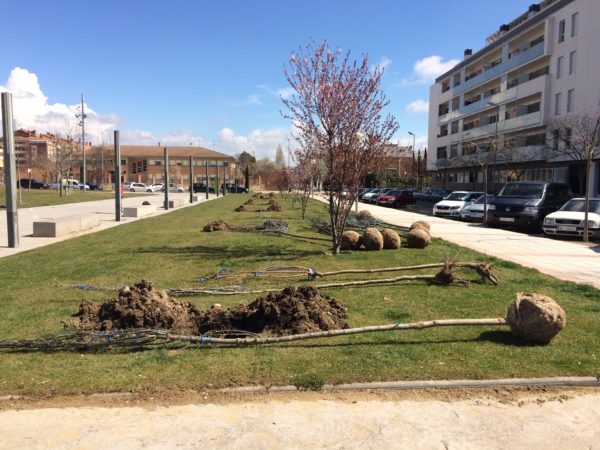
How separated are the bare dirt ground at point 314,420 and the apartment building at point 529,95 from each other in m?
25.7

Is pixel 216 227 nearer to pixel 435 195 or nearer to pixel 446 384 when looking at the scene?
pixel 446 384

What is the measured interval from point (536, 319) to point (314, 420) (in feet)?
8.80

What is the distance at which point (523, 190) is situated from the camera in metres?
19.8

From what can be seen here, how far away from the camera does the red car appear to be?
3940 cm

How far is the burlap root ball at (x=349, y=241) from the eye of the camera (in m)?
11.7

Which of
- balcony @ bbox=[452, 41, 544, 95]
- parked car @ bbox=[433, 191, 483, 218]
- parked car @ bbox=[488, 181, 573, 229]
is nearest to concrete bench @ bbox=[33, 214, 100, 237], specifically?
parked car @ bbox=[488, 181, 573, 229]

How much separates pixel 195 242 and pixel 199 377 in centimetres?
959

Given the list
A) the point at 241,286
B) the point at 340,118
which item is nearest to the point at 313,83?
the point at 340,118

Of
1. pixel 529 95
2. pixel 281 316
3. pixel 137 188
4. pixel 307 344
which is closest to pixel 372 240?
pixel 281 316

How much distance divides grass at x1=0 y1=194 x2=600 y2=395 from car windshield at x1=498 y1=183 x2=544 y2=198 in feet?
34.4

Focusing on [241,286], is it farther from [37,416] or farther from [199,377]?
[37,416]

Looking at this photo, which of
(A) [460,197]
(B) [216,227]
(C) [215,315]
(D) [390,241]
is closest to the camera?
(C) [215,315]


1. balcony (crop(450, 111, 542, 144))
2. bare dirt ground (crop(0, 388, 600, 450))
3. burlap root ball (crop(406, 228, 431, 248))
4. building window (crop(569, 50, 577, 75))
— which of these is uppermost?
building window (crop(569, 50, 577, 75))

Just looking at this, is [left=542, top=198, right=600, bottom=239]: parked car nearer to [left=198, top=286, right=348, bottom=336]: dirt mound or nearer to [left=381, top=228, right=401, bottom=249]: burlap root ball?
[left=381, top=228, right=401, bottom=249]: burlap root ball
